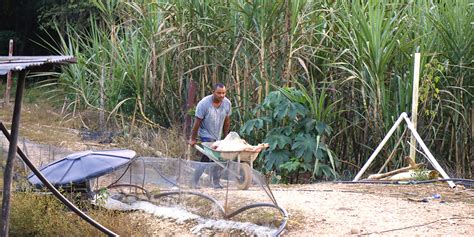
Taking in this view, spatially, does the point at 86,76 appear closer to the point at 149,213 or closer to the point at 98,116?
the point at 98,116

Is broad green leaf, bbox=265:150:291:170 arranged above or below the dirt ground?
above

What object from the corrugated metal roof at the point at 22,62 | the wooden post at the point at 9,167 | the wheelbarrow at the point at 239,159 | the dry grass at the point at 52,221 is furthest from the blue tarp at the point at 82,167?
the corrugated metal roof at the point at 22,62

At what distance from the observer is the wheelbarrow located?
7.84 metres

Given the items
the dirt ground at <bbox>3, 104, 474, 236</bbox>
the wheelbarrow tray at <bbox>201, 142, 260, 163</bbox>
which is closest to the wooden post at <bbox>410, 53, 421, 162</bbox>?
the dirt ground at <bbox>3, 104, 474, 236</bbox>

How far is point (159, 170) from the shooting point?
8.41 metres

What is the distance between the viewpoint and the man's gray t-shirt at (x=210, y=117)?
966 cm

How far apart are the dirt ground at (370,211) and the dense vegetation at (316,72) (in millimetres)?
1126

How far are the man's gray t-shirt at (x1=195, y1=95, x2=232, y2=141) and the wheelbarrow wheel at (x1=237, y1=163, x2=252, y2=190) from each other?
73.1 inches

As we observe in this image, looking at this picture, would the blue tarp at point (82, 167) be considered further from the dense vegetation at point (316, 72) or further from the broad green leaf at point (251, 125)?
the dense vegetation at point (316, 72)

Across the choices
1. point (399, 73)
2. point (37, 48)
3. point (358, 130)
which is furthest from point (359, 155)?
point (37, 48)

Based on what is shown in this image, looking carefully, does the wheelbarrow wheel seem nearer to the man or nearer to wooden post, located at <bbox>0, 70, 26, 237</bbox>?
the man

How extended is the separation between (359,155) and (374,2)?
1983 millimetres

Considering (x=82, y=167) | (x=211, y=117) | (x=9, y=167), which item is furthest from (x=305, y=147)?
(x=9, y=167)

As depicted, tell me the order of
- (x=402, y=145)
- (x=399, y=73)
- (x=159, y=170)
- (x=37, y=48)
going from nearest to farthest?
(x=159, y=170) → (x=402, y=145) → (x=399, y=73) → (x=37, y=48)
